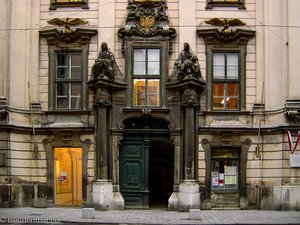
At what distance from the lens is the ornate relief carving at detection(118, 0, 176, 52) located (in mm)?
24078

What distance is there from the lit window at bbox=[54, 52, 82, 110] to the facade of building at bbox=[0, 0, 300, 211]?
46mm

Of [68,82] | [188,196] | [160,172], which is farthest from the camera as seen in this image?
[160,172]

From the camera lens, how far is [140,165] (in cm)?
2406

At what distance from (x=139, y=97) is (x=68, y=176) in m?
4.83

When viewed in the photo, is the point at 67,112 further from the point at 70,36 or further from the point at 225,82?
the point at 225,82

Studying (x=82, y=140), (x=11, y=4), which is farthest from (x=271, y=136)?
(x=11, y=4)

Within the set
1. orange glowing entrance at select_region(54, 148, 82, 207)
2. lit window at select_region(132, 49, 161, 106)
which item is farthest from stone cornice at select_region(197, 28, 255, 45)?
orange glowing entrance at select_region(54, 148, 82, 207)

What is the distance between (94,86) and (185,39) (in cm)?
458

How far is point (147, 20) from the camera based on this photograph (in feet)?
79.8

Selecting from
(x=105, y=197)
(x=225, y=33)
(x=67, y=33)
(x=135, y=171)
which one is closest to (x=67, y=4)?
(x=67, y=33)

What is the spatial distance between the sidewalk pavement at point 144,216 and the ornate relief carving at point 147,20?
7.33 m

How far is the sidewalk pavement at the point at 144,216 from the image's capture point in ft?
62.8

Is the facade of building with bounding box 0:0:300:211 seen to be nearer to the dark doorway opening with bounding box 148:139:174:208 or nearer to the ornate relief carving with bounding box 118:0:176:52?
the ornate relief carving with bounding box 118:0:176:52

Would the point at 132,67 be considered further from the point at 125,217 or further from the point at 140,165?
the point at 125,217
